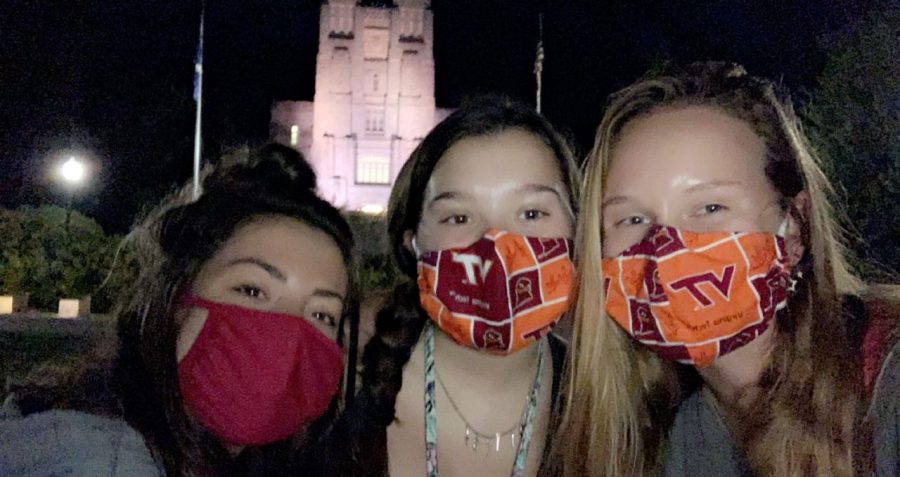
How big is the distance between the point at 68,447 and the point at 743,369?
1995 mm

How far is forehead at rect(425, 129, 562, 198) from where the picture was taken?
280cm

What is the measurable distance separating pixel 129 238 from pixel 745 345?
2152 mm

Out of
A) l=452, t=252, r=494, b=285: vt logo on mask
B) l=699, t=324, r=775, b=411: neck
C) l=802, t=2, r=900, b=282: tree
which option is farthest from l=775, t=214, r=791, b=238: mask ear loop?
l=802, t=2, r=900, b=282: tree

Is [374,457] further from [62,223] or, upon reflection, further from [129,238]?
[62,223]

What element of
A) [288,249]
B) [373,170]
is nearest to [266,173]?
[288,249]

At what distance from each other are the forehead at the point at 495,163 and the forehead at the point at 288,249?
1.81 ft

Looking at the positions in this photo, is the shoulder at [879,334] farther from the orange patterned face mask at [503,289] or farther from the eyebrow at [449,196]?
the eyebrow at [449,196]

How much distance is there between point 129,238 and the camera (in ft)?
8.54

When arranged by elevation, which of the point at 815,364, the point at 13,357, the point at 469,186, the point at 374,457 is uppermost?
the point at 469,186

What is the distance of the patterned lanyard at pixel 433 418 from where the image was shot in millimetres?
2836

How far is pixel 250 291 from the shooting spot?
236 centimetres

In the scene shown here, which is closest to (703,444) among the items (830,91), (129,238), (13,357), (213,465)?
(213,465)

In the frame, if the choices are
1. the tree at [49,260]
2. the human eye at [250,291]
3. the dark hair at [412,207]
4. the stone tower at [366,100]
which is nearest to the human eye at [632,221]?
the dark hair at [412,207]

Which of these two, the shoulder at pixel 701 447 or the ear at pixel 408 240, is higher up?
the ear at pixel 408 240
